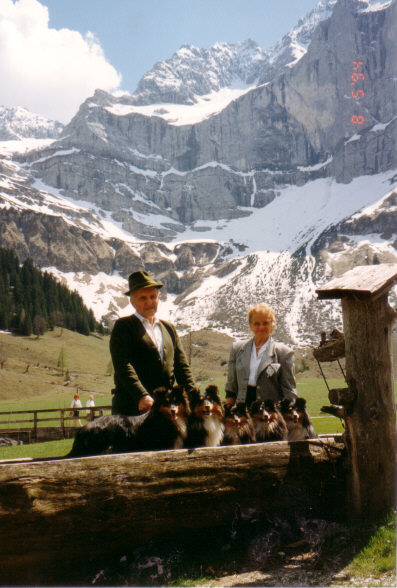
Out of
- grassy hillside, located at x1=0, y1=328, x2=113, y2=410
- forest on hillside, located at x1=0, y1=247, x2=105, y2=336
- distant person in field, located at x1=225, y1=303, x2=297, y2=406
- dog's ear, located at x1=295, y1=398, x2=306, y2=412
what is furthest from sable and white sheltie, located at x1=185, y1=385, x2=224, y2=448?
forest on hillside, located at x1=0, y1=247, x2=105, y2=336

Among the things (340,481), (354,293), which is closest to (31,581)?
(340,481)

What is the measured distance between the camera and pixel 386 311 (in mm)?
5754

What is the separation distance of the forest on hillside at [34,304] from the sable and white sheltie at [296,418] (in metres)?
98.2

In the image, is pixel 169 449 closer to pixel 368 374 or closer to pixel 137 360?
pixel 137 360

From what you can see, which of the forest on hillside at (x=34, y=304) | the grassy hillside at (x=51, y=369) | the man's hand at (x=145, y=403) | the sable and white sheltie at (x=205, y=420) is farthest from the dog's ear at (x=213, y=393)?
the forest on hillside at (x=34, y=304)

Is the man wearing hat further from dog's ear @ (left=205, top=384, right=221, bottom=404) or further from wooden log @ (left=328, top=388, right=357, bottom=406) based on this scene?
wooden log @ (left=328, top=388, right=357, bottom=406)

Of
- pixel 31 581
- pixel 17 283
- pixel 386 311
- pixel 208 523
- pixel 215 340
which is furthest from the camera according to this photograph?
pixel 215 340

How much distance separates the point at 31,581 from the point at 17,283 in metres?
118

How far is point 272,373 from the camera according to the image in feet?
21.5

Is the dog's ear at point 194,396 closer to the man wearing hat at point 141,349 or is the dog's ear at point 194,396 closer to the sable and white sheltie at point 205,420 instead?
the sable and white sheltie at point 205,420

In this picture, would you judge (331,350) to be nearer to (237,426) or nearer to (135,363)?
(237,426)

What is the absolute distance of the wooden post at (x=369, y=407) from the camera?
562cm

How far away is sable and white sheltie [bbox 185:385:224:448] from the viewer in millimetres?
5738

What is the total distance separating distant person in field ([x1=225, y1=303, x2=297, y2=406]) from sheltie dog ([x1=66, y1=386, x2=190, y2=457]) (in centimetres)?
132
